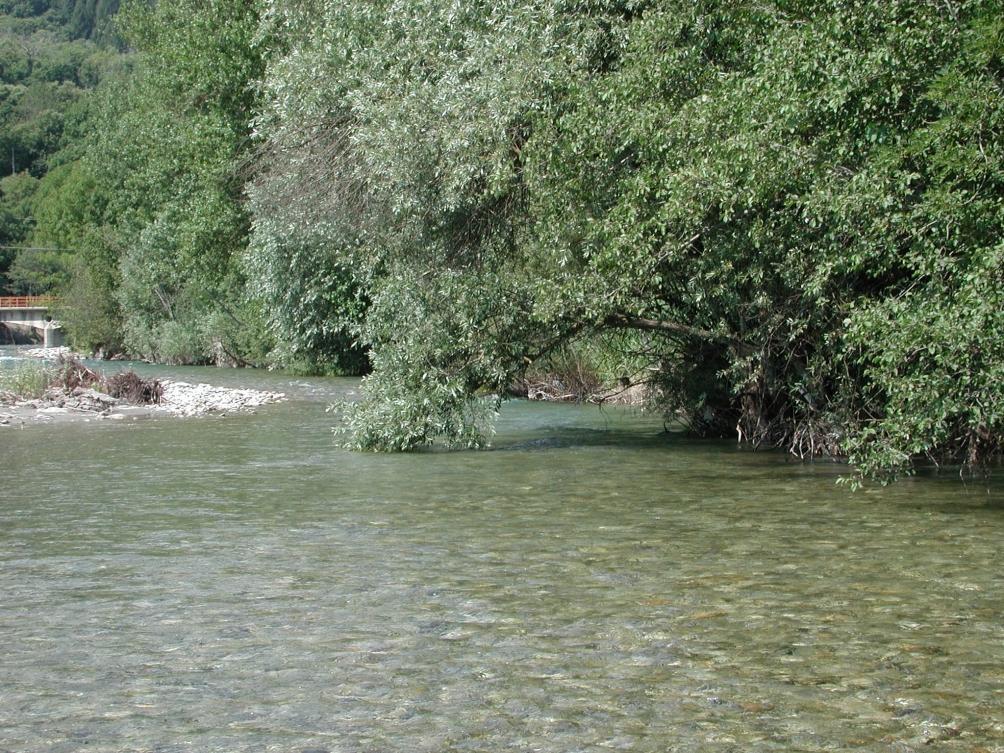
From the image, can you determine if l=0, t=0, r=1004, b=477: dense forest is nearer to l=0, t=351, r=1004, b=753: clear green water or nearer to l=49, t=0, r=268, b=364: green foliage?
l=0, t=351, r=1004, b=753: clear green water

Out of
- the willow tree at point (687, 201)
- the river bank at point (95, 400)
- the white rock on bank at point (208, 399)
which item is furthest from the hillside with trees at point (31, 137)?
the willow tree at point (687, 201)

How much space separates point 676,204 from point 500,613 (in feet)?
21.1

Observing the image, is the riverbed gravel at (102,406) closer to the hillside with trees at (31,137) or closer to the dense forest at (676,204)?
the dense forest at (676,204)

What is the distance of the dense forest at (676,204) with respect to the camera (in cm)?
1211

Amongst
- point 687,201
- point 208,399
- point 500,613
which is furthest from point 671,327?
point 208,399

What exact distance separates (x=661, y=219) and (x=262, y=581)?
22.0ft

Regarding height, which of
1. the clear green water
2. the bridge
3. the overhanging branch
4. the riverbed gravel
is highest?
the bridge

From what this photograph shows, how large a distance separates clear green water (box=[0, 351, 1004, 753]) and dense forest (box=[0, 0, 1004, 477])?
6.16 feet

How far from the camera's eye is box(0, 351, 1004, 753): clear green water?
258 inches

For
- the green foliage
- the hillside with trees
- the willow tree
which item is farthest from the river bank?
the hillside with trees

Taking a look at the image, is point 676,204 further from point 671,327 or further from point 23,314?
point 23,314

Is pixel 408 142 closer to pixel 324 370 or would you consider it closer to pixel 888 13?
pixel 888 13

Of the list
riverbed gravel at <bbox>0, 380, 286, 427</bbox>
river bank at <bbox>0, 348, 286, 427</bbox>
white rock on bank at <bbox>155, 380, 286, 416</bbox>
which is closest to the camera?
riverbed gravel at <bbox>0, 380, 286, 427</bbox>

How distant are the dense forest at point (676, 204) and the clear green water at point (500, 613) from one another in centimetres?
188
